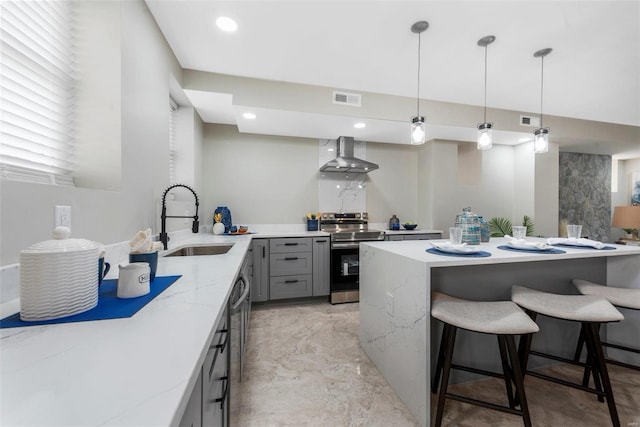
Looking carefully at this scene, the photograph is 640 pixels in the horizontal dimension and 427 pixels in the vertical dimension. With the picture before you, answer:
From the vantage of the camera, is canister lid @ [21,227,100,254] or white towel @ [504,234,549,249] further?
white towel @ [504,234,549,249]

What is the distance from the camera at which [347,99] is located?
2756 millimetres

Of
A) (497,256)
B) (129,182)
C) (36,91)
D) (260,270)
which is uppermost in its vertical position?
(36,91)

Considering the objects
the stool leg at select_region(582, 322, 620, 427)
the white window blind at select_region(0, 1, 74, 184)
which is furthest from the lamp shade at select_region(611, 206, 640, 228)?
the white window blind at select_region(0, 1, 74, 184)

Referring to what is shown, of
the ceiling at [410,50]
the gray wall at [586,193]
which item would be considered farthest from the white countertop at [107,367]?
the gray wall at [586,193]

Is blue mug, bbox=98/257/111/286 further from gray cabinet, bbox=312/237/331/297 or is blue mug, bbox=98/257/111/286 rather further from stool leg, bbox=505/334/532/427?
gray cabinet, bbox=312/237/331/297

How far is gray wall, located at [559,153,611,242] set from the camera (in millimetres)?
4602

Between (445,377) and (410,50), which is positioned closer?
(445,377)

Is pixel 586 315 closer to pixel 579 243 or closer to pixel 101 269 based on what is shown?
pixel 579 243

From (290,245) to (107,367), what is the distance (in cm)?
251

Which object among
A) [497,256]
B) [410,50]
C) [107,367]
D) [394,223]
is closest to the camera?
[107,367]

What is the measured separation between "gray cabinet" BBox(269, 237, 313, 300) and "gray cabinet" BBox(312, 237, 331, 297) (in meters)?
0.05

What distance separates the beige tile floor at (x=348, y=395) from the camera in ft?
4.30

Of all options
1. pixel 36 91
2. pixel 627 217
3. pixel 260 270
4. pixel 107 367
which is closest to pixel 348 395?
pixel 107 367

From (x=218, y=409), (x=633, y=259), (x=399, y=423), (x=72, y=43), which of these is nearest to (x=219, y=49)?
(x=72, y=43)
